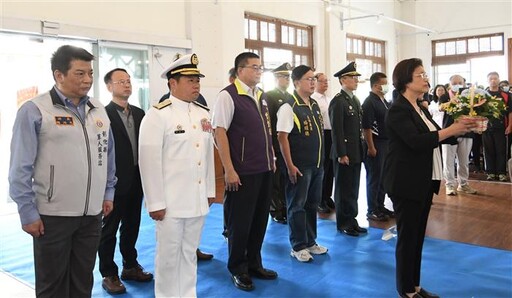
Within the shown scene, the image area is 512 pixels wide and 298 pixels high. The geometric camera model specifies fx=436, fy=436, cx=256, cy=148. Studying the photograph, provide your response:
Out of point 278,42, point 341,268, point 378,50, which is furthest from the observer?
point 378,50

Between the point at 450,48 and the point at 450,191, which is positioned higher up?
the point at 450,48

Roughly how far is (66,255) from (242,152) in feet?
4.29

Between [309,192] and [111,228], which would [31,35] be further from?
[309,192]

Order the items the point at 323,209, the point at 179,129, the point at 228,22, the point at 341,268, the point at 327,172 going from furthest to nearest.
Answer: the point at 228,22
the point at 327,172
the point at 323,209
the point at 341,268
the point at 179,129

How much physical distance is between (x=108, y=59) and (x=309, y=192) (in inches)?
169

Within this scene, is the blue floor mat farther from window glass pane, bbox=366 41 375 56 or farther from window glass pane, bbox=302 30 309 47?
window glass pane, bbox=366 41 375 56

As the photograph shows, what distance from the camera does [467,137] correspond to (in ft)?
19.6

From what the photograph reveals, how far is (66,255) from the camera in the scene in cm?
208

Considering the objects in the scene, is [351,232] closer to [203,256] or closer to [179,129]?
[203,256]

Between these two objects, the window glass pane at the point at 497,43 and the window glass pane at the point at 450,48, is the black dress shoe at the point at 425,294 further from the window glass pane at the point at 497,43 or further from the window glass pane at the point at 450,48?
the window glass pane at the point at 450,48

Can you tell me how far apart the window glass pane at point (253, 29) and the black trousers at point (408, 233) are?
7.09 metres

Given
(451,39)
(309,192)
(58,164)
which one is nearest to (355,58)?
(451,39)

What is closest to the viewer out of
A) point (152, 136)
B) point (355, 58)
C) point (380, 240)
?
point (152, 136)

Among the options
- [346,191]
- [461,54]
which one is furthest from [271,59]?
[461,54]
